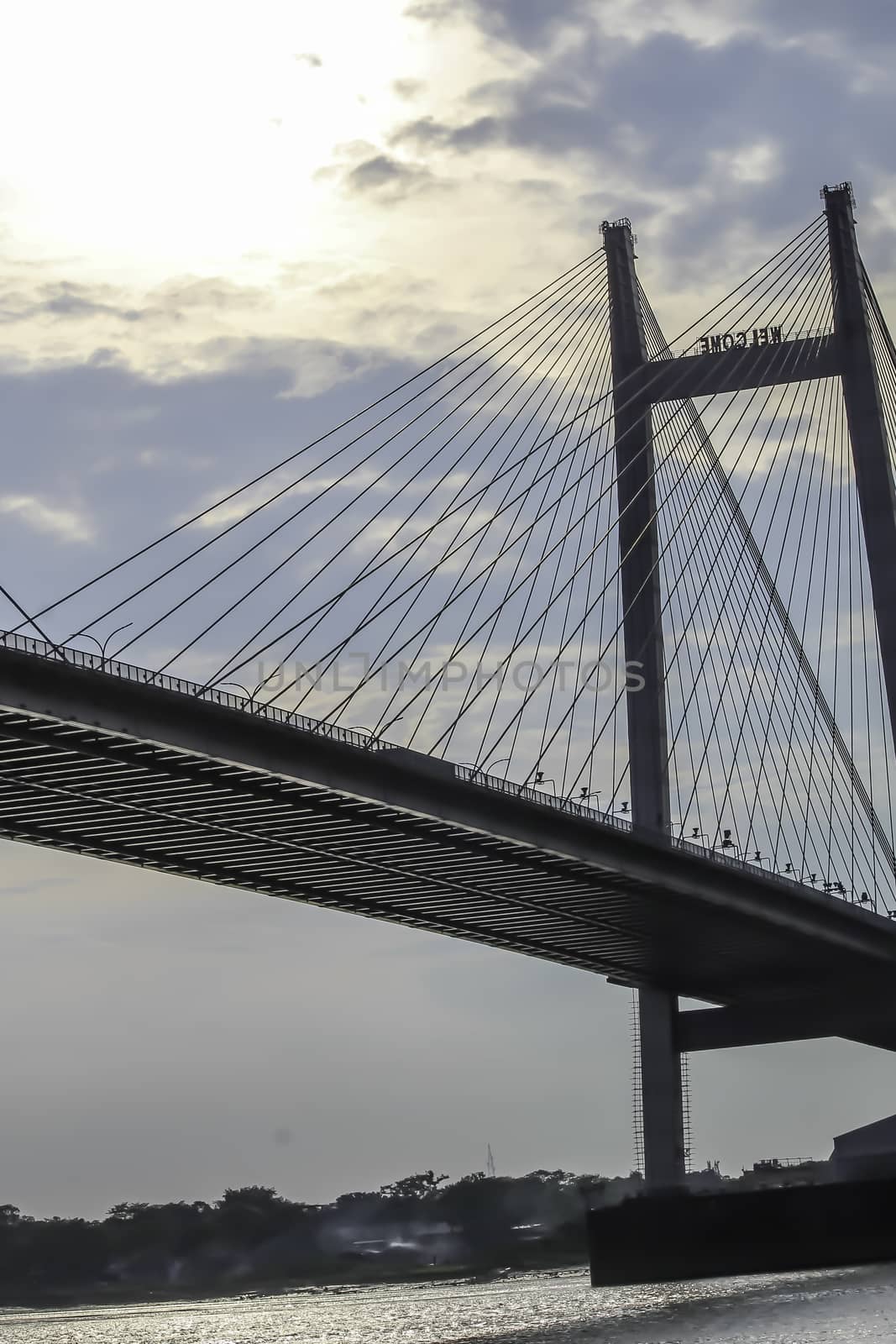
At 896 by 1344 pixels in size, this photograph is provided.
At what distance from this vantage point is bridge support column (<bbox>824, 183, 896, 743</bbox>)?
41000 mm

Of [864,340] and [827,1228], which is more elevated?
[864,340]

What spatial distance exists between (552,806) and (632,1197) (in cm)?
1689

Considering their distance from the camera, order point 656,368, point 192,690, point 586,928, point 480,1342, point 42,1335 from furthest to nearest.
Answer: point 42,1335 < point 656,368 < point 586,928 < point 480,1342 < point 192,690

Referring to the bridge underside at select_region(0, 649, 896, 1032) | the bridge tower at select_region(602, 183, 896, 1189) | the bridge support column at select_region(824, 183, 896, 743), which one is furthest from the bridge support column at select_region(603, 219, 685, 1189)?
the bridge support column at select_region(824, 183, 896, 743)

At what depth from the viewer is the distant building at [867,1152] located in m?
47.6

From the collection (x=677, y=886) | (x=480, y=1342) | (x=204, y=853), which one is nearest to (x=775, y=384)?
(x=677, y=886)

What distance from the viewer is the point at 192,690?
2539 cm

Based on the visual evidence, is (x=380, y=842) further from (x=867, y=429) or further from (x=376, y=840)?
(x=867, y=429)

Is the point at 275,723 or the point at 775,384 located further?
the point at 775,384

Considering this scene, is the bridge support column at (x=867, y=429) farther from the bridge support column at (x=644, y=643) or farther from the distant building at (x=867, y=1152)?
the distant building at (x=867, y=1152)

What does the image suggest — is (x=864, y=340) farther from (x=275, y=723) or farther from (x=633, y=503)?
(x=275, y=723)

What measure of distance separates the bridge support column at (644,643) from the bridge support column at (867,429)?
4.88 m

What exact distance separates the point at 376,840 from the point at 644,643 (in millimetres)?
12449

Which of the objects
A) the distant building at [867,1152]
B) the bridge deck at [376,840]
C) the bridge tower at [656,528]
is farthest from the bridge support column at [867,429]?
the distant building at [867,1152]
